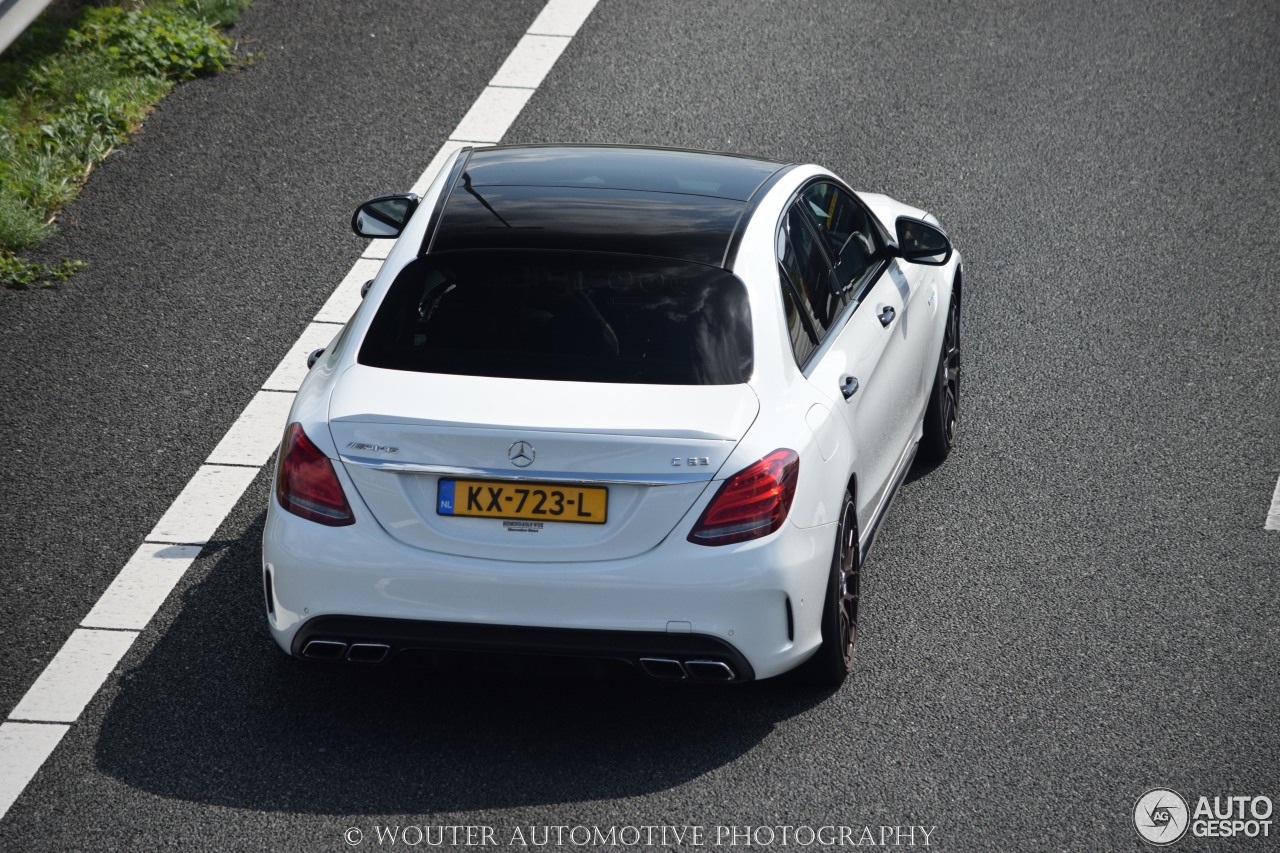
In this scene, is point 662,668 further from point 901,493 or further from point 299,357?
point 299,357

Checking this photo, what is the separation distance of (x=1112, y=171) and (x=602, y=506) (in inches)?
267

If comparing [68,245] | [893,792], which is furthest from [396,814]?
[68,245]

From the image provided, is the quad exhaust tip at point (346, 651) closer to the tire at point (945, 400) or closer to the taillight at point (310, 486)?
the taillight at point (310, 486)

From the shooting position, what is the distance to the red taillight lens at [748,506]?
17.1 feet

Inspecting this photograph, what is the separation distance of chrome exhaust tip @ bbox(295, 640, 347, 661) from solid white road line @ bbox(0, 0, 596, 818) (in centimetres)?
96

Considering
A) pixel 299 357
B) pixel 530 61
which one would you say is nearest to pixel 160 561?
pixel 299 357

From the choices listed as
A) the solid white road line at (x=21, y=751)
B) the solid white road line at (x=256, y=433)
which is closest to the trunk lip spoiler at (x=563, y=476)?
the solid white road line at (x=21, y=751)

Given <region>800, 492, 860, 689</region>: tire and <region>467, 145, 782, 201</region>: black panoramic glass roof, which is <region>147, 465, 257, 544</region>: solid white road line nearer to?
<region>467, 145, 782, 201</region>: black panoramic glass roof

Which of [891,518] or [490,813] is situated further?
[891,518]

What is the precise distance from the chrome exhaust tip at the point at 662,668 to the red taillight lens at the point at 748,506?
40 cm

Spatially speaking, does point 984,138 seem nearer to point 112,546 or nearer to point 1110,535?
point 1110,535

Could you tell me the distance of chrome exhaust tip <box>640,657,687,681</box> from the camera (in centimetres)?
532

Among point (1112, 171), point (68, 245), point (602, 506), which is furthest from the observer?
point (1112, 171)

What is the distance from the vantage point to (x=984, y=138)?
11250mm
